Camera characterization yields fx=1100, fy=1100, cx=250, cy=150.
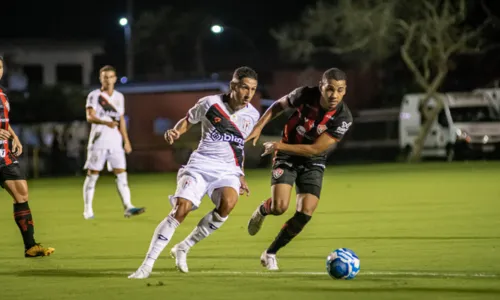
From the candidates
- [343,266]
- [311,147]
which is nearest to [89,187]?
[311,147]

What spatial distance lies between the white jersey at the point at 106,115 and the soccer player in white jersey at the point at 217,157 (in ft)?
23.1

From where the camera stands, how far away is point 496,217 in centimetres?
1658

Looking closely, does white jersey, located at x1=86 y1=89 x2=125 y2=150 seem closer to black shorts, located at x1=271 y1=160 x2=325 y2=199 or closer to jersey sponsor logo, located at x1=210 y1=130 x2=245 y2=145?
black shorts, located at x1=271 y1=160 x2=325 y2=199

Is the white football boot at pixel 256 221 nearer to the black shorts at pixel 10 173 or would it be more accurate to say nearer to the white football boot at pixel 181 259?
the white football boot at pixel 181 259

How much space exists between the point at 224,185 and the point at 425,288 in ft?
7.72

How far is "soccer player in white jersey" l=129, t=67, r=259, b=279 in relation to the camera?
1037 centimetres

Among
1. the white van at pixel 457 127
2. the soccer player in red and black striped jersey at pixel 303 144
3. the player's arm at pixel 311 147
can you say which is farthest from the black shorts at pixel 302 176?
Answer: the white van at pixel 457 127

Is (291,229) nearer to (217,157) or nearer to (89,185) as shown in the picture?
(217,157)

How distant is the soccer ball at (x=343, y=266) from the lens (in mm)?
9617

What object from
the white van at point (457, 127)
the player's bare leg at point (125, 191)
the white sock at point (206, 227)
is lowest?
the white van at point (457, 127)

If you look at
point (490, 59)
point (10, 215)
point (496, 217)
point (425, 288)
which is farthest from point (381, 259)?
point (490, 59)

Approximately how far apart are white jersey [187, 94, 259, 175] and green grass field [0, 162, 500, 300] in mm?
1049

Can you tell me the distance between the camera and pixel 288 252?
1240 centimetres

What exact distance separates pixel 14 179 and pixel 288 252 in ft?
10.4
